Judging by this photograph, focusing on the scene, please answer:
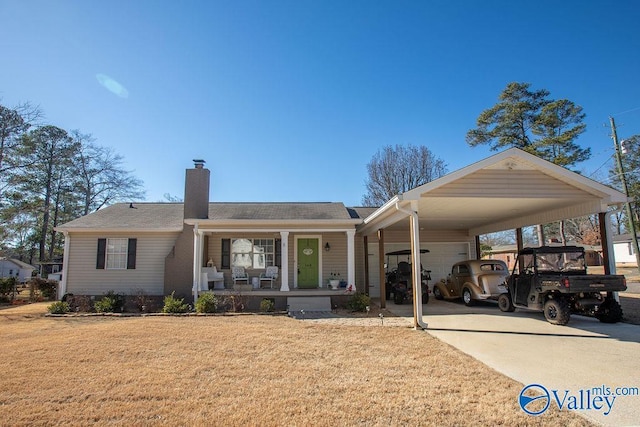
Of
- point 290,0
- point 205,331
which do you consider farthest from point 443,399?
point 290,0

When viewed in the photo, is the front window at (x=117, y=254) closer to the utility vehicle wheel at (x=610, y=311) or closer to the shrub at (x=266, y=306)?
the shrub at (x=266, y=306)

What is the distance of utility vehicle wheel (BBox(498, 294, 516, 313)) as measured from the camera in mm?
10230

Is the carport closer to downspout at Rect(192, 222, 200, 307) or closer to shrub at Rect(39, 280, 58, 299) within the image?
downspout at Rect(192, 222, 200, 307)

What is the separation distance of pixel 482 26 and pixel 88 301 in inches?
580

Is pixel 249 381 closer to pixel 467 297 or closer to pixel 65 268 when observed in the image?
pixel 467 297

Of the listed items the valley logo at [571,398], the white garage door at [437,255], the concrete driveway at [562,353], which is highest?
the white garage door at [437,255]

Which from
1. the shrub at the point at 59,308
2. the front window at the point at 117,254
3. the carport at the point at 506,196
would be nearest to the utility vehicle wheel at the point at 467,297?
the carport at the point at 506,196

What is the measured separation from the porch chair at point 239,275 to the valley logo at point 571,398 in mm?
10235

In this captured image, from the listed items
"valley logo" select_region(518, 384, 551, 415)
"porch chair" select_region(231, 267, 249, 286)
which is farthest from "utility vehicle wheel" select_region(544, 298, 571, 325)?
"porch chair" select_region(231, 267, 249, 286)

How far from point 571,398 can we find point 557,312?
4819mm

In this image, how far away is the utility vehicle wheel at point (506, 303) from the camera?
10.2 metres

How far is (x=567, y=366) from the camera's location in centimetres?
512

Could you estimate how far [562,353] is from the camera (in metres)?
5.80

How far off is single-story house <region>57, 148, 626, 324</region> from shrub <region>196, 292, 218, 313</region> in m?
1.19
